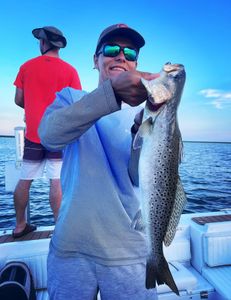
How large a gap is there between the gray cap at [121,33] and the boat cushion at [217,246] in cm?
295

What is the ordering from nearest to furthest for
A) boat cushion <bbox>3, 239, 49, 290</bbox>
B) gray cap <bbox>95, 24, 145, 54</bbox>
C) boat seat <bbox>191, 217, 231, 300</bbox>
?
gray cap <bbox>95, 24, 145, 54</bbox> < boat cushion <bbox>3, 239, 49, 290</bbox> < boat seat <bbox>191, 217, 231, 300</bbox>

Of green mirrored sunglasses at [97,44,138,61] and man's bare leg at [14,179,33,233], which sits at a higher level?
green mirrored sunglasses at [97,44,138,61]

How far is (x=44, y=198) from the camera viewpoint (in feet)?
Result: 45.9

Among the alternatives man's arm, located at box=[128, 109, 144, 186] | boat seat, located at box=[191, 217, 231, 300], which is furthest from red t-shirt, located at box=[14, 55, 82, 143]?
boat seat, located at box=[191, 217, 231, 300]

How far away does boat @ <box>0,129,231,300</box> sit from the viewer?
3.58 m

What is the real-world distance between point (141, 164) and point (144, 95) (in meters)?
0.44

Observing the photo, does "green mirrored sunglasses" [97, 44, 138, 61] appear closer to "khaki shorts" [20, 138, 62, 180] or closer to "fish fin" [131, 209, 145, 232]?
"fish fin" [131, 209, 145, 232]

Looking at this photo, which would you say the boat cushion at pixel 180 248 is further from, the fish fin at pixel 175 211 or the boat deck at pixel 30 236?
the fish fin at pixel 175 211

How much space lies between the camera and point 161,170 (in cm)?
180

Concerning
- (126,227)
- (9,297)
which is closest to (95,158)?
(126,227)

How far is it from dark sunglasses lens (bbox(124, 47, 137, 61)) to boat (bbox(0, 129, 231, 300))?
8.77ft

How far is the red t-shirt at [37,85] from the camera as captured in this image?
4246 millimetres

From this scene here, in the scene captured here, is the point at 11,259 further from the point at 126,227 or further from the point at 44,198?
the point at 44,198

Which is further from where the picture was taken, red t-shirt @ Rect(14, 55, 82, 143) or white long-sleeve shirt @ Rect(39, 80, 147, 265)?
red t-shirt @ Rect(14, 55, 82, 143)
